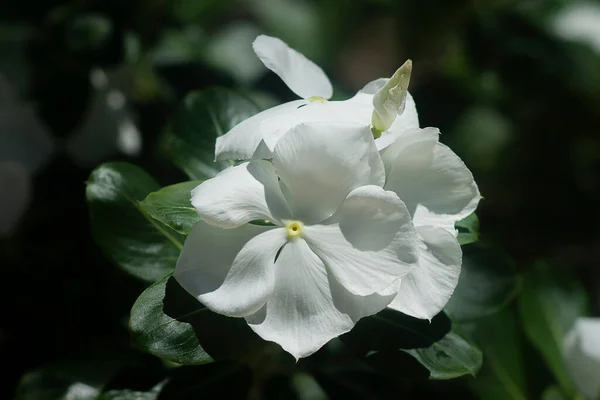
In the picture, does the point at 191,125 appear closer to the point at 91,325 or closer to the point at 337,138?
the point at 337,138

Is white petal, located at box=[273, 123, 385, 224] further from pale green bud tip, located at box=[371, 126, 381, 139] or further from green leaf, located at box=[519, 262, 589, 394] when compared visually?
green leaf, located at box=[519, 262, 589, 394]

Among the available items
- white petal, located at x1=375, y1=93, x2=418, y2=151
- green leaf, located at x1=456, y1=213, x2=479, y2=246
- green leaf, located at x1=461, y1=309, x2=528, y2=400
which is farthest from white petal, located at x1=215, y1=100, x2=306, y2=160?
green leaf, located at x1=461, y1=309, x2=528, y2=400

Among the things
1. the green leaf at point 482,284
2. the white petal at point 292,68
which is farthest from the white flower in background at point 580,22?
the white petal at point 292,68

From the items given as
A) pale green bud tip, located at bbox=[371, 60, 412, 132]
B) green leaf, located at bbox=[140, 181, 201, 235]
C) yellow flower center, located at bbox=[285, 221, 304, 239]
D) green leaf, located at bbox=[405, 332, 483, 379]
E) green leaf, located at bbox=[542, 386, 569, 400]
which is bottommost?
green leaf, located at bbox=[542, 386, 569, 400]

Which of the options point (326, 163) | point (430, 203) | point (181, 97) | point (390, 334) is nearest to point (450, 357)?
point (390, 334)

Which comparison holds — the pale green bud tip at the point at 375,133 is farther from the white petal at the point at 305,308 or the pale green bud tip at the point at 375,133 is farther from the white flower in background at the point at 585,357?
the white flower in background at the point at 585,357

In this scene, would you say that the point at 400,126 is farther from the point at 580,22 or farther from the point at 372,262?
the point at 580,22
